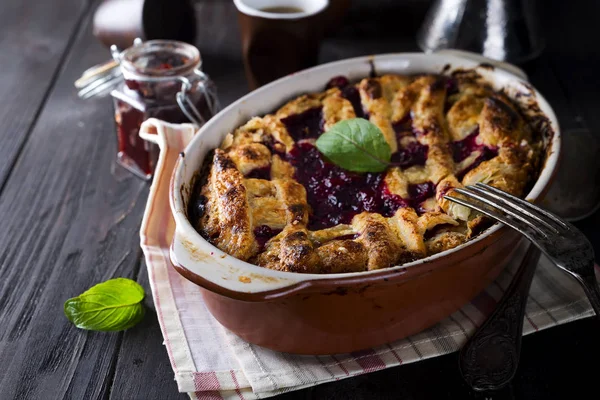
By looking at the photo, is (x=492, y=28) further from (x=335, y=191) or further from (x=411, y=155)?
(x=335, y=191)

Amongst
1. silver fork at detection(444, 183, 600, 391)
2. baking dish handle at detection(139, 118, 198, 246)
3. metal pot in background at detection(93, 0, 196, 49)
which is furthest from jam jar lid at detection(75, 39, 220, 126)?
silver fork at detection(444, 183, 600, 391)

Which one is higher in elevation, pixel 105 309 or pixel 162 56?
pixel 162 56

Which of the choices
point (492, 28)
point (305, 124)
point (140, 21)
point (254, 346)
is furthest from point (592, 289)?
point (140, 21)

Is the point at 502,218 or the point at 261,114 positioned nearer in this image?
the point at 502,218

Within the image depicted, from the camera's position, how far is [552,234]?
3.90 ft

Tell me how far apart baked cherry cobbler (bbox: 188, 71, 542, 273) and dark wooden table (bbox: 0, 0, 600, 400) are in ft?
0.84

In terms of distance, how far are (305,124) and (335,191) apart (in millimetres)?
259

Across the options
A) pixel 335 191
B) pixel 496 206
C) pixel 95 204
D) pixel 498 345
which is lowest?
pixel 95 204

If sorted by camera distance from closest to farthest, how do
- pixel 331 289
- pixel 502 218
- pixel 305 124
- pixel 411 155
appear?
1. pixel 331 289
2. pixel 502 218
3. pixel 411 155
4. pixel 305 124

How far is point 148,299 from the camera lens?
4.75 ft

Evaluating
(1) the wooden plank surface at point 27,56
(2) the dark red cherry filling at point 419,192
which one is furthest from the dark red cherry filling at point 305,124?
(1) the wooden plank surface at point 27,56

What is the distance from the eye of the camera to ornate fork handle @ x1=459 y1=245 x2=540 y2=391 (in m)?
1.22

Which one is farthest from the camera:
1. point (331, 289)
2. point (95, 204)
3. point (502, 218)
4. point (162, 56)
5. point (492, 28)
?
point (492, 28)

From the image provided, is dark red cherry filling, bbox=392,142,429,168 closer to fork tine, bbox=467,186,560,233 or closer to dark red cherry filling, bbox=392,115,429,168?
dark red cherry filling, bbox=392,115,429,168
